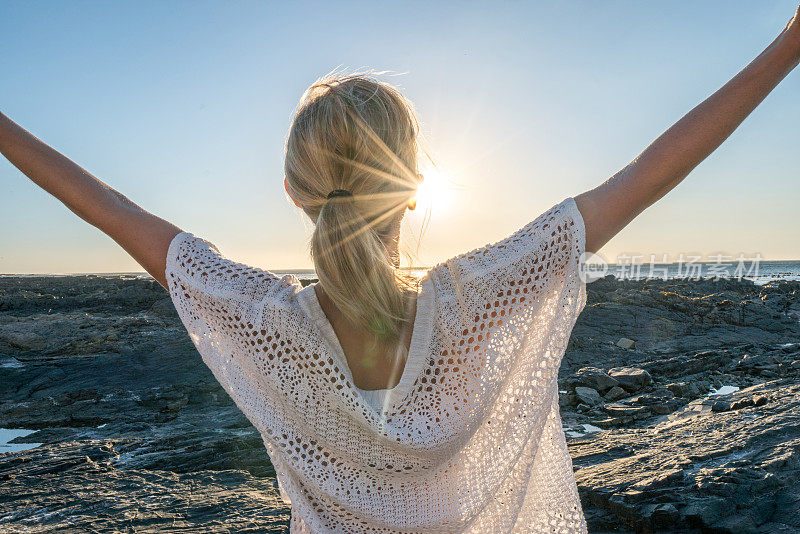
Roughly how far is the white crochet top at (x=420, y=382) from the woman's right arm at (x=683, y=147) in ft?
0.30

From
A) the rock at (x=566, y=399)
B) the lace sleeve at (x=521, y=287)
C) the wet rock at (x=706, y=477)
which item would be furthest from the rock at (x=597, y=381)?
the lace sleeve at (x=521, y=287)

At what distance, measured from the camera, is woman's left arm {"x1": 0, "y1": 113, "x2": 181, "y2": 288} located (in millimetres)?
1495

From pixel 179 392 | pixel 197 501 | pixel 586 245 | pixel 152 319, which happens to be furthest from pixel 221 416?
pixel 152 319

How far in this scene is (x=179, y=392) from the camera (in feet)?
22.4

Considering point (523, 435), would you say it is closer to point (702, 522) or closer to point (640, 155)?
point (640, 155)

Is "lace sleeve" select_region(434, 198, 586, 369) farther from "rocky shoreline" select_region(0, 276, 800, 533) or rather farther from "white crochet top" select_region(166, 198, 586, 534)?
"rocky shoreline" select_region(0, 276, 800, 533)

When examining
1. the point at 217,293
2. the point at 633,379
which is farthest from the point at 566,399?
the point at 217,293

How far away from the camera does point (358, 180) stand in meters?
1.48

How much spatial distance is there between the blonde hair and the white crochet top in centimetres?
10

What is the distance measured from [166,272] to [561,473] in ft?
4.51

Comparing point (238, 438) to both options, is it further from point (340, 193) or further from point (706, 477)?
point (340, 193)

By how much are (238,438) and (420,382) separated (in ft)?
11.4

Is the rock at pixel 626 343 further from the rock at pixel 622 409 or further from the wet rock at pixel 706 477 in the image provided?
the wet rock at pixel 706 477

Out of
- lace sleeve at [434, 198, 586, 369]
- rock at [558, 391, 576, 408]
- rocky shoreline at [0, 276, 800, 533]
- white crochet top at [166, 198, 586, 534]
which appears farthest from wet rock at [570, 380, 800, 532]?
rock at [558, 391, 576, 408]
